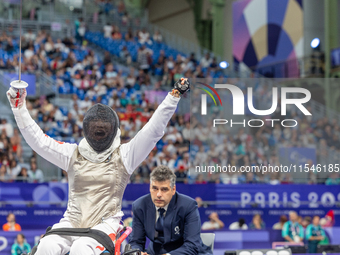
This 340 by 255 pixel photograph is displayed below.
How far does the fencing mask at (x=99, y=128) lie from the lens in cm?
365

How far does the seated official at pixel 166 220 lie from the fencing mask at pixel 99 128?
0.92 meters

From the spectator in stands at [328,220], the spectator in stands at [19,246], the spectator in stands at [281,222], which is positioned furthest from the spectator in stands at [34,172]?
the spectator in stands at [328,220]

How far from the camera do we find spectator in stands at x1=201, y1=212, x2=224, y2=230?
10.2 meters

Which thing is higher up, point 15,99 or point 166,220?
point 15,99

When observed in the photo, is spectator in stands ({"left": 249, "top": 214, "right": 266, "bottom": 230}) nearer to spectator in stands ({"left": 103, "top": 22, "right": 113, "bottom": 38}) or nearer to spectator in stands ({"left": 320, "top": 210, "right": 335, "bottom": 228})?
spectator in stands ({"left": 320, "top": 210, "right": 335, "bottom": 228})

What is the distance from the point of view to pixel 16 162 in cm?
1144

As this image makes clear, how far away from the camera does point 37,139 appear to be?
3652 millimetres

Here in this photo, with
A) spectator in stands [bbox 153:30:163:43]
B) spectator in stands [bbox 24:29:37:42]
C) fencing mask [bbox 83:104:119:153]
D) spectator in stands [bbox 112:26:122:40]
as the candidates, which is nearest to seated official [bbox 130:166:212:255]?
fencing mask [bbox 83:104:119:153]

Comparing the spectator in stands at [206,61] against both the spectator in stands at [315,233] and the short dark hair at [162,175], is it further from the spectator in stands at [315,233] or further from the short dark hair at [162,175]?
the short dark hair at [162,175]

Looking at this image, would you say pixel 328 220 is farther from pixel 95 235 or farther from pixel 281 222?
pixel 95 235

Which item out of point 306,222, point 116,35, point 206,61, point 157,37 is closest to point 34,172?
point 306,222

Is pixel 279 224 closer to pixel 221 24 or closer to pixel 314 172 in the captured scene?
pixel 314 172

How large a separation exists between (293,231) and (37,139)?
7285 millimetres

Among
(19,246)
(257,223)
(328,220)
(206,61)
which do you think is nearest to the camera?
(19,246)
